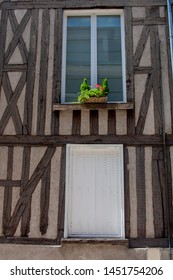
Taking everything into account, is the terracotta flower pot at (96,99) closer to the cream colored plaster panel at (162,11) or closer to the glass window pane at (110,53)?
the glass window pane at (110,53)

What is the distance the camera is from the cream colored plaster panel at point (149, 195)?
570 cm

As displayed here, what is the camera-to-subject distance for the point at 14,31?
270 inches

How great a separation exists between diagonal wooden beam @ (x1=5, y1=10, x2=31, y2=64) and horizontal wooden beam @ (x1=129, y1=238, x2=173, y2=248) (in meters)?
3.67

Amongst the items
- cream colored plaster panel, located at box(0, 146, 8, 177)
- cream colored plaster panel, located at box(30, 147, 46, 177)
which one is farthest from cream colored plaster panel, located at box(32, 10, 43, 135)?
cream colored plaster panel, located at box(0, 146, 8, 177)

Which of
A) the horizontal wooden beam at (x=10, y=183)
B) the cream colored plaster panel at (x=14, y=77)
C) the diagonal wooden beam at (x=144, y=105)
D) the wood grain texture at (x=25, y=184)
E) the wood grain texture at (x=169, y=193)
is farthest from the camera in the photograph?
the cream colored plaster panel at (x=14, y=77)

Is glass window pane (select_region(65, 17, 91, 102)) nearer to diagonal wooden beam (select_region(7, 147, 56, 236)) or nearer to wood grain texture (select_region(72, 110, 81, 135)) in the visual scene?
wood grain texture (select_region(72, 110, 81, 135))

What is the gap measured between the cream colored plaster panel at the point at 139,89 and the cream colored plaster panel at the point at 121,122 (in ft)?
0.64

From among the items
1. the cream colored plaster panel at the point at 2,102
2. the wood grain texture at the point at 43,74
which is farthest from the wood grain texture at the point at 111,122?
the cream colored plaster panel at the point at 2,102

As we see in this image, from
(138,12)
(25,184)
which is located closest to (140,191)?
(25,184)

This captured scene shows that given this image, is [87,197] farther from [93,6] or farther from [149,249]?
[93,6]

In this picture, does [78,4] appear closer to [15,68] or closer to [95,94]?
[15,68]

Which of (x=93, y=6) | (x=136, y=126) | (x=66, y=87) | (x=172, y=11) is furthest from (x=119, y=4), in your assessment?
(x=136, y=126)

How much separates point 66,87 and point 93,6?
1.62 metres

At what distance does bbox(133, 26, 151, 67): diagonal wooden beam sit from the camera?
6562 mm
